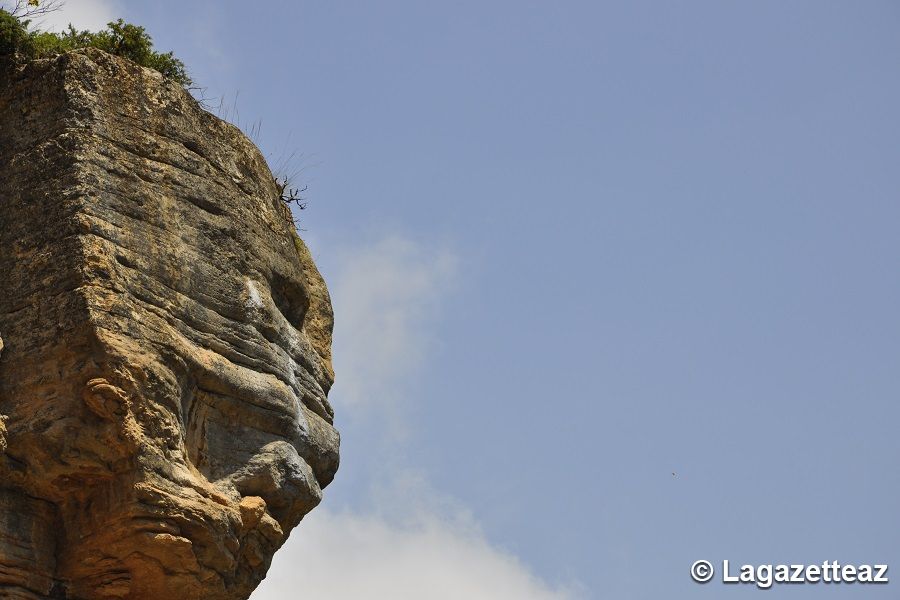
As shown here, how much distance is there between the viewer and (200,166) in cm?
1633

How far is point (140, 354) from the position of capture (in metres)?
14.2

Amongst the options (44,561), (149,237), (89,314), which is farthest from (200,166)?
(44,561)

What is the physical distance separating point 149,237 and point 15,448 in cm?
237

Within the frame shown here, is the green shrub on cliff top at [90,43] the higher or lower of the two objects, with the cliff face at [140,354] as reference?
higher

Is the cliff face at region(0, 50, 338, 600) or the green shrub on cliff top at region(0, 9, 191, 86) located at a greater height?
the green shrub on cliff top at region(0, 9, 191, 86)

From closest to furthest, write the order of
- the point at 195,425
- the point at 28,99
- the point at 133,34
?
1. the point at 195,425
2. the point at 28,99
3. the point at 133,34

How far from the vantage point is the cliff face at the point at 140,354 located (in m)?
14.0

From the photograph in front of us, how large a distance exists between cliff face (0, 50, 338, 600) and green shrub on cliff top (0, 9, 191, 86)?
1.28ft

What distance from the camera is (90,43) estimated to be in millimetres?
17109

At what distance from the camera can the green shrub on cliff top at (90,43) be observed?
1639 cm

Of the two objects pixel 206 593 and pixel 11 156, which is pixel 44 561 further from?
pixel 11 156

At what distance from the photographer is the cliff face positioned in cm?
1403

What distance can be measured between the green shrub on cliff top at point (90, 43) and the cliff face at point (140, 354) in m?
0.39

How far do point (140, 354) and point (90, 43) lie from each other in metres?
4.44
